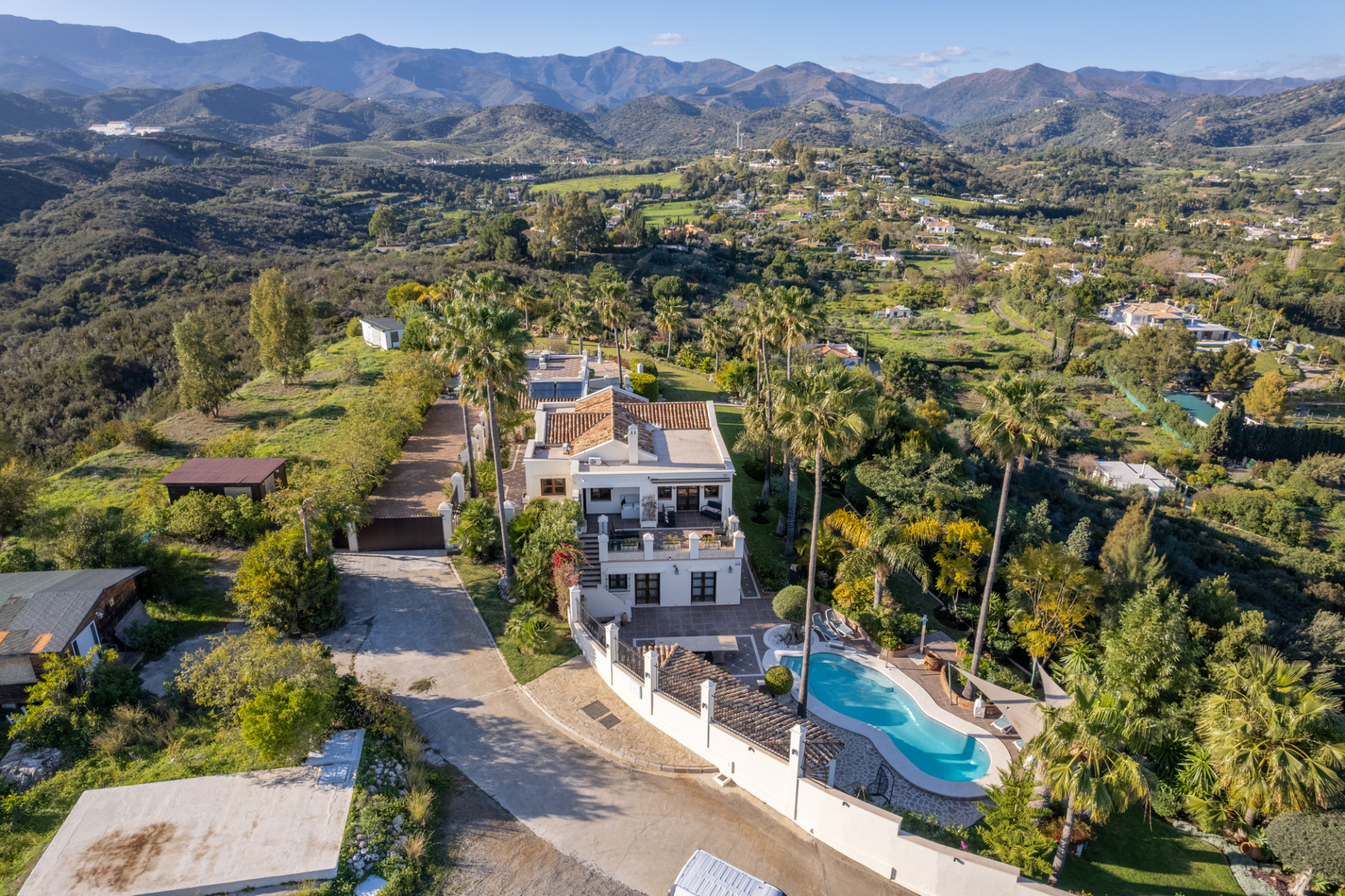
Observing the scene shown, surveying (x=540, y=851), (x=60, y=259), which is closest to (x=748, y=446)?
(x=540, y=851)

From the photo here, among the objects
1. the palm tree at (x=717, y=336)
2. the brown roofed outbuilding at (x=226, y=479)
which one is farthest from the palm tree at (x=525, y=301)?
the brown roofed outbuilding at (x=226, y=479)

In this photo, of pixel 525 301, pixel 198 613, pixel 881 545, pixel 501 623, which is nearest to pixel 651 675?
pixel 501 623

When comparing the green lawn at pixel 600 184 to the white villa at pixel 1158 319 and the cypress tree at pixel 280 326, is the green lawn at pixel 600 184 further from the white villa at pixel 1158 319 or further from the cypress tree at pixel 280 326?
the cypress tree at pixel 280 326

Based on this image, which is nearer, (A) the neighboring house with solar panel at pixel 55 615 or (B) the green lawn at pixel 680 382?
(A) the neighboring house with solar panel at pixel 55 615

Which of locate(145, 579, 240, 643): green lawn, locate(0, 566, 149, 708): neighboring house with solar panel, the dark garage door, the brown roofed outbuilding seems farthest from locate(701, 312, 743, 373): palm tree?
locate(0, 566, 149, 708): neighboring house with solar panel

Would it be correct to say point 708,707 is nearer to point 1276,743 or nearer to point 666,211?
point 1276,743

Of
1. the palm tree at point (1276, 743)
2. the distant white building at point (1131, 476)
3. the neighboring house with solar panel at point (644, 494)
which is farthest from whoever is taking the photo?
the distant white building at point (1131, 476)

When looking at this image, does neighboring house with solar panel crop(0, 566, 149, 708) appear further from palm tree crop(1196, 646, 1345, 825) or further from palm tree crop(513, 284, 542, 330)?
palm tree crop(513, 284, 542, 330)

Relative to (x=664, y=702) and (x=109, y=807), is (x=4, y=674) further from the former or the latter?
(x=664, y=702)
